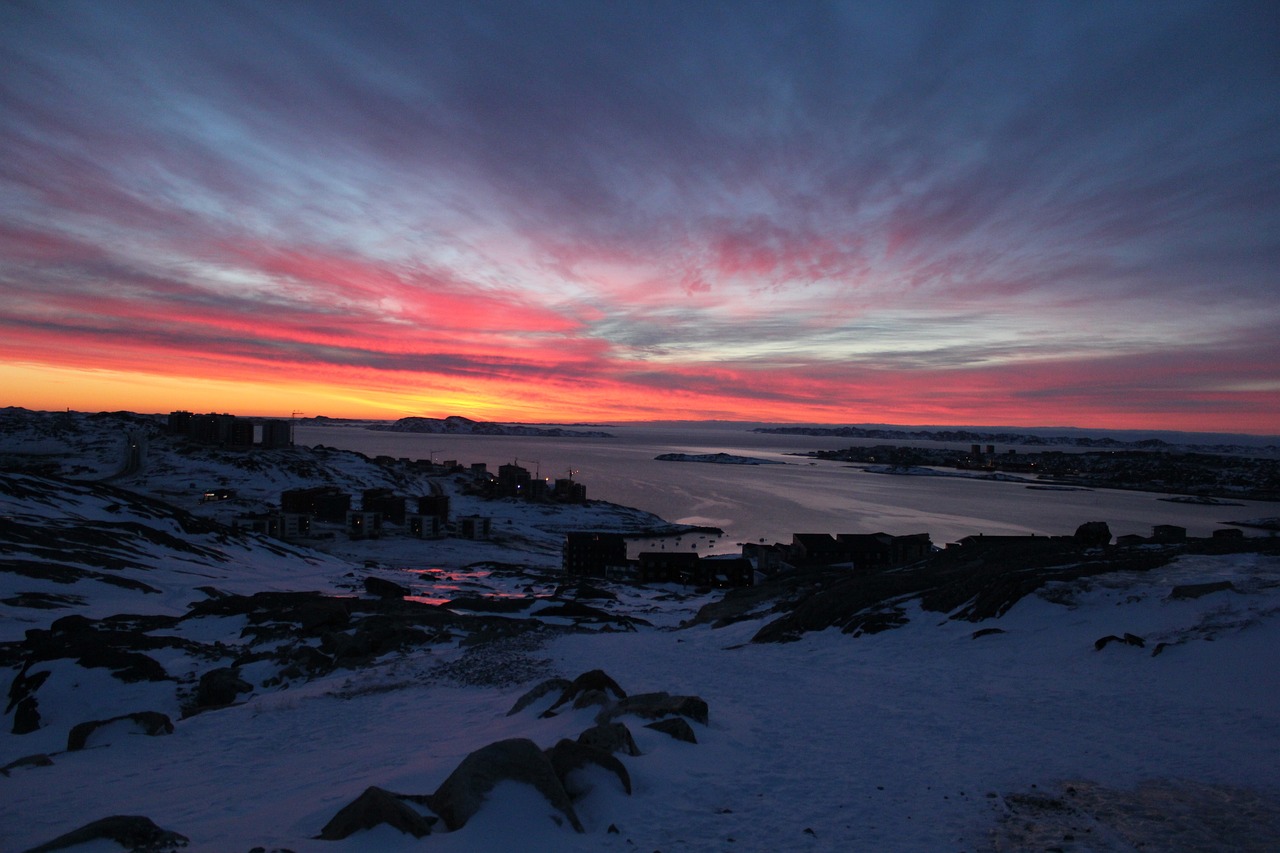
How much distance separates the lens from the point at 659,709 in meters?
8.62

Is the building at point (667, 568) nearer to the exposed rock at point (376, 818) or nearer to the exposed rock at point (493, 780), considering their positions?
the exposed rock at point (493, 780)

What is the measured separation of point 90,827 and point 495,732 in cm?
471

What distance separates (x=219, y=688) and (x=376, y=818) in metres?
10.0

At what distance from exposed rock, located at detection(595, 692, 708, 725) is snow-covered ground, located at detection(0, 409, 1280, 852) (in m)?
0.24

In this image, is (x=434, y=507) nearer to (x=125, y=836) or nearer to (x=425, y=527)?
(x=425, y=527)

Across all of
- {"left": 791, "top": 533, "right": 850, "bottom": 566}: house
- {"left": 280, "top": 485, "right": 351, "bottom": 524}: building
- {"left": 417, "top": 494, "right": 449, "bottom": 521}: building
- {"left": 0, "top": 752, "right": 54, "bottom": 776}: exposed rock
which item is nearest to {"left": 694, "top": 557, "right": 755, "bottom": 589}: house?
{"left": 791, "top": 533, "right": 850, "bottom": 566}: house

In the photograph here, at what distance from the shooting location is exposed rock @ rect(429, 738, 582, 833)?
572 centimetres

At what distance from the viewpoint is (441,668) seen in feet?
46.3

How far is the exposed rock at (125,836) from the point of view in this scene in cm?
520

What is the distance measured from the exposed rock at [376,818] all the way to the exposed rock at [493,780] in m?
0.27

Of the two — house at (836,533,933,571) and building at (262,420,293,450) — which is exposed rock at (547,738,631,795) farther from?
building at (262,420,293,450)

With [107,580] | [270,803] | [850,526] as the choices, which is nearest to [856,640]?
[270,803]

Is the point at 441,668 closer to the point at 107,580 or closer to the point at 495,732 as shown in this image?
the point at 495,732

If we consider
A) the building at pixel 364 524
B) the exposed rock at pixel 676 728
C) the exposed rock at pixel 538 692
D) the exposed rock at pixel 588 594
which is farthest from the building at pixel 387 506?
the exposed rock at pixel 676 728
